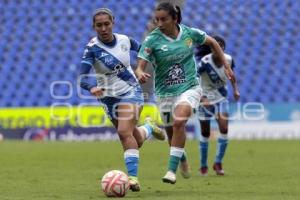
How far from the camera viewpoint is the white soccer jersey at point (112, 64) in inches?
347

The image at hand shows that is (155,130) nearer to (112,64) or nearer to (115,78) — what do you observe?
(115,78)

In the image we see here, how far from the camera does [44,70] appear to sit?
82.5 ft

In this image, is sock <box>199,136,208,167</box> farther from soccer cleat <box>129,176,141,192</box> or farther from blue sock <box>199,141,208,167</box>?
soccer cleat <box>129,176,141,192</box>

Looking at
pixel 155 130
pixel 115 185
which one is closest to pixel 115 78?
pixel 115 185

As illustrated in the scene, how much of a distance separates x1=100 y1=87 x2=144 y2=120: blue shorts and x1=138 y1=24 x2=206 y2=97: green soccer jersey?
291 mm

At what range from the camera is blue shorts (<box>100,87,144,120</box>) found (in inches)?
352

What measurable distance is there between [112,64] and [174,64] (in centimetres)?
73

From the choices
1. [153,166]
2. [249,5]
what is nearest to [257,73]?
[249,5]

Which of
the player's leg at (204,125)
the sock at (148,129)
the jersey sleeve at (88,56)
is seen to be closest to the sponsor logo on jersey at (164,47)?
the jersey sleeve at (88,56)

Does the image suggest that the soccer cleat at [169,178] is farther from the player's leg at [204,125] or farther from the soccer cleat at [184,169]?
the player's leg at [204,125]

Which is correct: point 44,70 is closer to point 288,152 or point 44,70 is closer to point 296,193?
point 288,152

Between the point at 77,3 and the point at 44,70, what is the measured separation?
9.51 feet

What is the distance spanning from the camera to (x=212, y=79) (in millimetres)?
12133

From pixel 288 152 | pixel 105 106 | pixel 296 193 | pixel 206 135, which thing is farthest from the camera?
pixel 288 152
